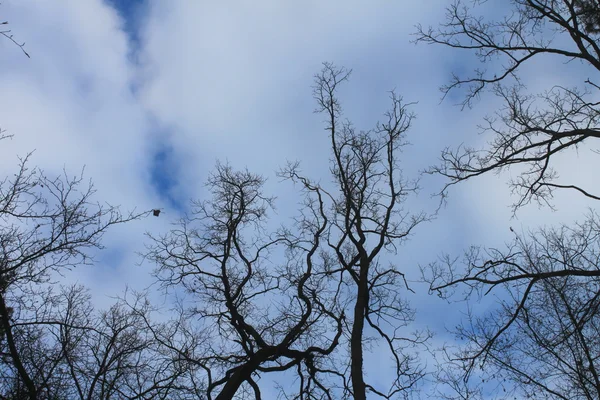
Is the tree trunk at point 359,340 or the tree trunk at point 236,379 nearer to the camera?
the tree trunk at point 359,340

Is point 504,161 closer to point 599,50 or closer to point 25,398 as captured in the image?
point 599,50

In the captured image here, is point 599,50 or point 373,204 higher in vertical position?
point 373,204

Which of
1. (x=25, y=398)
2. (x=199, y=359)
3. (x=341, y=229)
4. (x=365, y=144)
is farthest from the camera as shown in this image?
(x=365, y=144)

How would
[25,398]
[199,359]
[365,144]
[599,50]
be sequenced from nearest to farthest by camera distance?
[599,50]
[25,398]
[199,359]
[365,144]

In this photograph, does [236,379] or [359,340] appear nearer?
[236,379]

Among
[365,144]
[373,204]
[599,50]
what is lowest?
[599,50]

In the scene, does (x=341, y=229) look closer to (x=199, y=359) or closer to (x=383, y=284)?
(x=383, y=284)

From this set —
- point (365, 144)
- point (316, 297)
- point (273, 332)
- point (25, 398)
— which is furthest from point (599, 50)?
point (25, 398)

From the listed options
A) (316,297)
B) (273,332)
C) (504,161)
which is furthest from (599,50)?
(273,332)

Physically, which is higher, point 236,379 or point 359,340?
point 359,340

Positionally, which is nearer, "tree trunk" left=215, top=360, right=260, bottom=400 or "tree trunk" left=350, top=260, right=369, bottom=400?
"tree trunk" left=350, top=260, right=369, bottom=400

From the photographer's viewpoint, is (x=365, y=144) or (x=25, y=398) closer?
(x=25, y=398)

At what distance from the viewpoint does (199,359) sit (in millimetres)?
9773

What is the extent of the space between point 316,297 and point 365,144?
4432 mm
